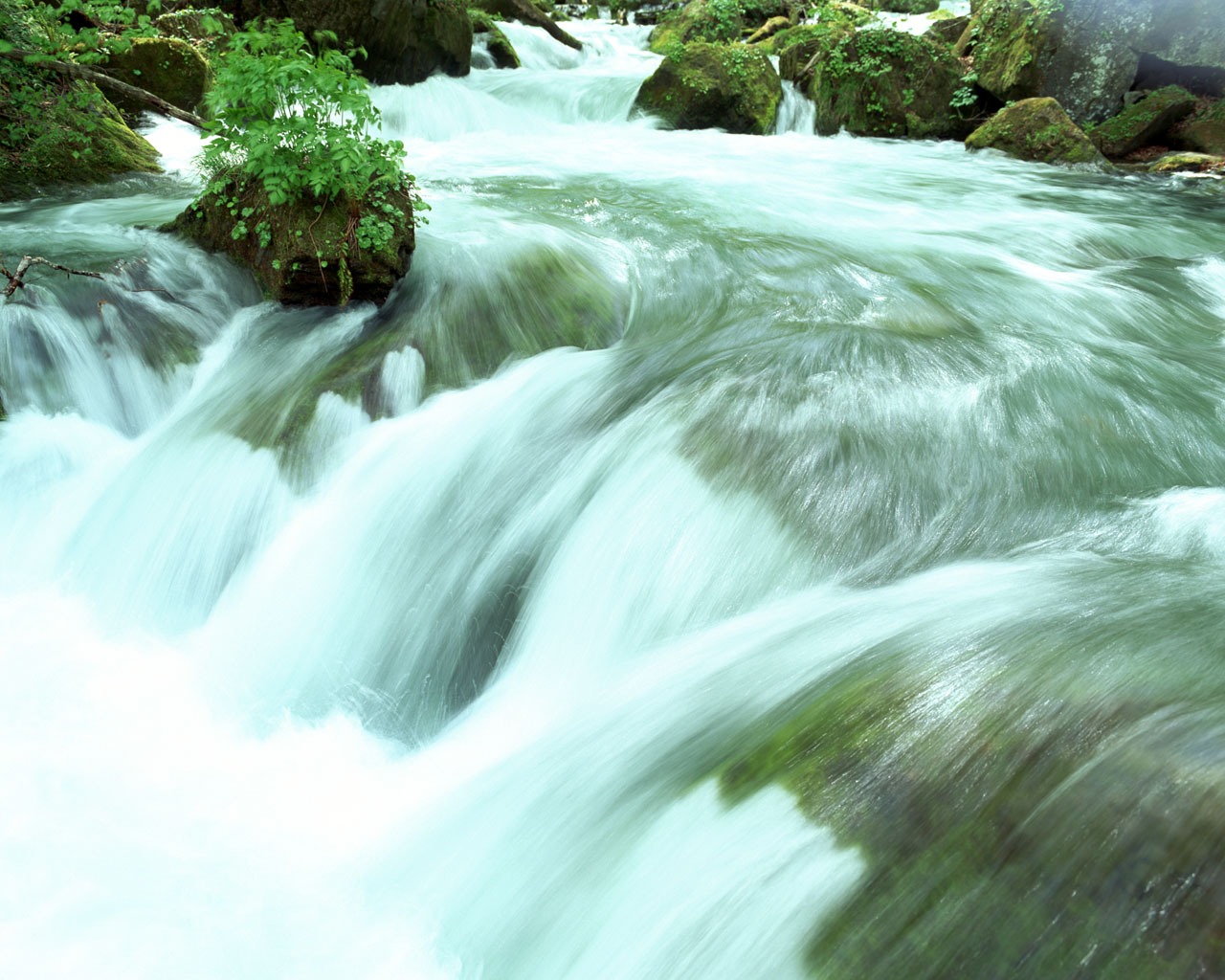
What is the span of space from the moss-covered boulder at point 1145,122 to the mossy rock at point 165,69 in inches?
366

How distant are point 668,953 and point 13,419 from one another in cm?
387

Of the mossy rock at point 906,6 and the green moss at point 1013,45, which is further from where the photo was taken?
the mossy rock at point 906,6

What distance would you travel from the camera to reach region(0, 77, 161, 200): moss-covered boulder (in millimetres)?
5473

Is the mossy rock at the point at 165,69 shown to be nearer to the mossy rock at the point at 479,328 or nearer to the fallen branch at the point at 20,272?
the fallen branch at the point at 20,272

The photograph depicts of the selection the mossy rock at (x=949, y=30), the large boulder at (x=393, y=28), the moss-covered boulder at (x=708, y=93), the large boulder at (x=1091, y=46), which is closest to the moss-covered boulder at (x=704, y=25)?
the mossy rock at (x=949, y=30)

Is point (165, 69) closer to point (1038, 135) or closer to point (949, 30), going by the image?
point (1038, 135)

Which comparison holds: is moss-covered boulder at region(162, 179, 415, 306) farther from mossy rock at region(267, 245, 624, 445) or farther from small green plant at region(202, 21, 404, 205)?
mossy rock at region(267, 245, 624, 445)

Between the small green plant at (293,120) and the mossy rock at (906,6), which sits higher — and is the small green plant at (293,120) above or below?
below

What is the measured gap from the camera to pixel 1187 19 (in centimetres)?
926

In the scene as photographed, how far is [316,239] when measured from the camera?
4.40 meters

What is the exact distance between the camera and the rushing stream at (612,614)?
174cm

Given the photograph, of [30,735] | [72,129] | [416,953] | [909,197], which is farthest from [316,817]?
[909,197]

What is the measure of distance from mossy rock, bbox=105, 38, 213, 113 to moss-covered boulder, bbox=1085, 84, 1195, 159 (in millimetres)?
9299

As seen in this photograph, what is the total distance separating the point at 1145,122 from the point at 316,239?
942 cm
